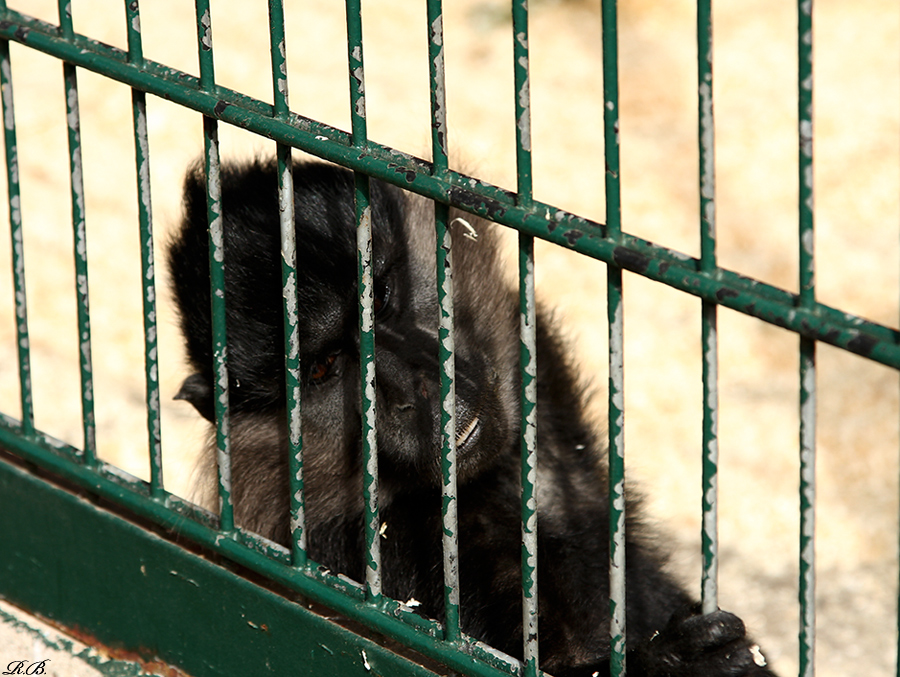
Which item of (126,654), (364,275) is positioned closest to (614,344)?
(364,275)

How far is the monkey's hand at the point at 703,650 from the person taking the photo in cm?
190

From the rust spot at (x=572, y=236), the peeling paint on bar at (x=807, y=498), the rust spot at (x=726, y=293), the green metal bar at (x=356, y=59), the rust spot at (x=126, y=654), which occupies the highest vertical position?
the green metal bar at (x=356, y=59)

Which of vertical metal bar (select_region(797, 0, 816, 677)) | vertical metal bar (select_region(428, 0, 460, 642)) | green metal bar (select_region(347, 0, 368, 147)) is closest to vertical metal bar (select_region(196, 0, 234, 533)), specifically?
green metal bar (select_region(347, 0, 368, 147))

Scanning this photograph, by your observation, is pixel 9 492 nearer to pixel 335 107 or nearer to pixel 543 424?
pixel 543 424

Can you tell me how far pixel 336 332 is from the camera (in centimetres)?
252

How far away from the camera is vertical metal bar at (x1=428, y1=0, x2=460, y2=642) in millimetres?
1624

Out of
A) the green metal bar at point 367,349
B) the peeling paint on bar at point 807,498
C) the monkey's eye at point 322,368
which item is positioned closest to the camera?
the peeling paint on bar at point 807,498

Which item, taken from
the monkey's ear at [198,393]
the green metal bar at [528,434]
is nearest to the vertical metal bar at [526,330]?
the green metal bar at [528,434]

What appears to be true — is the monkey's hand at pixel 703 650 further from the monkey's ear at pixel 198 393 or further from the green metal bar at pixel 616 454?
the monkey's ear at pixel 198 393

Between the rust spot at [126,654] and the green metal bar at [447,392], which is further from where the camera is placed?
the rust spot at [126,654]

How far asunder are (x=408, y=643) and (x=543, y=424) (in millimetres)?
934

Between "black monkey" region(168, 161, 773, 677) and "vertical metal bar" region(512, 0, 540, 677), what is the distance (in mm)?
526

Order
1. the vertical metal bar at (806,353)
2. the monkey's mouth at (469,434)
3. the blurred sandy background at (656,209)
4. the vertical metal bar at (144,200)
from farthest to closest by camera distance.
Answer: the blurred sandy background at (656,209) → the monkey's mouth at (469,434) → the vertical metal bar at (144,200) → the vertical metal bar at (806,353)

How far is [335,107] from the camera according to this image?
5.76 metres
